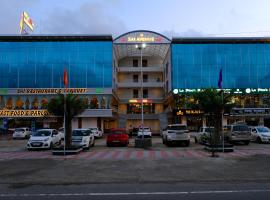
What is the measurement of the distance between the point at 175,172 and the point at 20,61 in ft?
188

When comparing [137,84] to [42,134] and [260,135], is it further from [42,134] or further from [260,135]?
[42,134]

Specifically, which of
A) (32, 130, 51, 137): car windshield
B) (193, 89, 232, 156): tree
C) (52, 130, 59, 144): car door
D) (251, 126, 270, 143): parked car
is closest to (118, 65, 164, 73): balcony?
(251, 126, 270, 143): parked car

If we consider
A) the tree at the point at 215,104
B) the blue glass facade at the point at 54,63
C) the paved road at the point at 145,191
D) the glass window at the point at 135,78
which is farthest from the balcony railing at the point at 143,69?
the paved road at the point at 145,191

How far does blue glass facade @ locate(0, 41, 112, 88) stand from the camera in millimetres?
65812

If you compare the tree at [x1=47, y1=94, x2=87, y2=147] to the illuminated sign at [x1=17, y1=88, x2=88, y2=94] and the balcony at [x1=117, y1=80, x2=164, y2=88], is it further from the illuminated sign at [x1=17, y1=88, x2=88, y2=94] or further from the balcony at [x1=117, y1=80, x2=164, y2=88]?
the balcony at [x1=117, y1=80, x2=164, y2=88]

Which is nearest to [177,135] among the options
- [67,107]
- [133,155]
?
[133,155]

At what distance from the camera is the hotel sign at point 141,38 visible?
70.4 m

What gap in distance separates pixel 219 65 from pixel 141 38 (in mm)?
15362

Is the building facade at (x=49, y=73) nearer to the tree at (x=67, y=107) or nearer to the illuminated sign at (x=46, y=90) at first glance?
the illuminated sign at (x=46, y=90)

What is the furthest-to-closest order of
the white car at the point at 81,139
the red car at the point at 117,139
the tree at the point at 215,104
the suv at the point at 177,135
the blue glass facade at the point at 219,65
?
the blue glass facade at the point at 219,65
the red car at the point at 117,139
the suv at the point at 177,135
the white car at the point at 81,139
the tree at the point at 215,104

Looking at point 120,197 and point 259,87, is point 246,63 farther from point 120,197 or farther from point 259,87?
point 120,197

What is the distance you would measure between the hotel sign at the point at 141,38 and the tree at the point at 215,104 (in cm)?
4641

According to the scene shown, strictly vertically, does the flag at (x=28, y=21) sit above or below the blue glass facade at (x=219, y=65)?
above

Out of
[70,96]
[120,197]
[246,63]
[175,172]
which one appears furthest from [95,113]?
[120,197]
